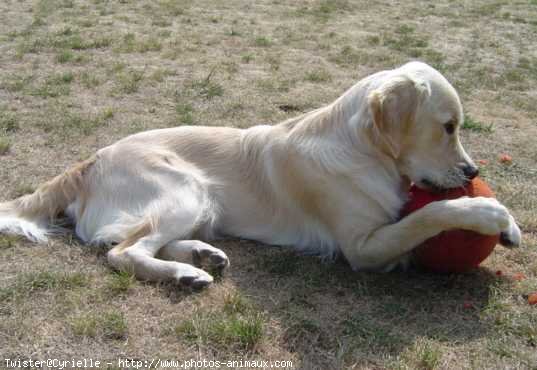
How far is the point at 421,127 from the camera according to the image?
3893mm

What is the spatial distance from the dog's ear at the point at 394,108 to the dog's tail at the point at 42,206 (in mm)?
2130

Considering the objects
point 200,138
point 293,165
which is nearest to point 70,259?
point 200,138

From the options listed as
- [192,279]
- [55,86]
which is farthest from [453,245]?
[55,86]

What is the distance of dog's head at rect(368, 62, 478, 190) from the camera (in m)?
3.81

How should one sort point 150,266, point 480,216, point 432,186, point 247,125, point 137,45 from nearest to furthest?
point 480,216
point 150,266
point 432,186
point 247,125
point 137,45

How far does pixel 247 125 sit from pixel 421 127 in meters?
2.95

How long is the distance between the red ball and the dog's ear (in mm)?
356

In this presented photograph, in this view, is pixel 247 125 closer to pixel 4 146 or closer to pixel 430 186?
pixel 4 146

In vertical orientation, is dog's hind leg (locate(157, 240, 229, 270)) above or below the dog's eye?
below

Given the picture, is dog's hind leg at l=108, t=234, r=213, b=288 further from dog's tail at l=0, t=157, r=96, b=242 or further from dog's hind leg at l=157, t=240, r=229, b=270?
dog's tail at l=0, t=157, r=96, b=242

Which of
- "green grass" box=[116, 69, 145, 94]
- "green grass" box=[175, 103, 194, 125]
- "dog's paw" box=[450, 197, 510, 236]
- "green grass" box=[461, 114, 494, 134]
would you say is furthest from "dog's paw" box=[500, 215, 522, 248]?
"green grass" box=[116, 69, 145, 94]

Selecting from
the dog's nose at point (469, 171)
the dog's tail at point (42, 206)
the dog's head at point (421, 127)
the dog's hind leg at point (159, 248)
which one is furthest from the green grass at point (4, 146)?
the dog's nose at point (469, 171)

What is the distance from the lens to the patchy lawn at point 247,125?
3.22 m

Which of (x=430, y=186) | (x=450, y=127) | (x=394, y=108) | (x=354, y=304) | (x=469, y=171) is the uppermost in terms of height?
(x=394, y=108)
